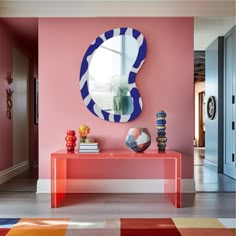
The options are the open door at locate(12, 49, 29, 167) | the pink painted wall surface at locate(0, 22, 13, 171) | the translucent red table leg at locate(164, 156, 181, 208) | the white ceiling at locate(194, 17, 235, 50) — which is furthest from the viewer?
the open door at locate(12, 49, 29, 167)

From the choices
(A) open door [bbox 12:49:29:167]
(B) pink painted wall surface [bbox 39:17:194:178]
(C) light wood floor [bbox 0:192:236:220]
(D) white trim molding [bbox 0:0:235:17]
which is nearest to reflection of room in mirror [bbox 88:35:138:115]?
(B) pink painted wall surface [bbox 39:17:194:178]

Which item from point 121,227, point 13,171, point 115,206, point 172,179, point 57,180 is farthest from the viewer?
point 13,171

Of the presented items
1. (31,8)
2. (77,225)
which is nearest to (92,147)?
(77,225)

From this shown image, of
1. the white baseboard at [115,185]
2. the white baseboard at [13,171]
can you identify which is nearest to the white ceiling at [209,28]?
the white baseboard at [115,185]

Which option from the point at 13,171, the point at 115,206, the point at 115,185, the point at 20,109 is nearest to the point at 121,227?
the point at 115,206

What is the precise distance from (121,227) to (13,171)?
10.8 ft

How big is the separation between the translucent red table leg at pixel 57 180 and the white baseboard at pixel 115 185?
0.21 metres

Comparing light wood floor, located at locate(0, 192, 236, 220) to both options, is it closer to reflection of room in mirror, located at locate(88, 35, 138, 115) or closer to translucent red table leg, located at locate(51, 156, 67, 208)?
translucent red table leg, located at locate(51, 156, 67, 208)

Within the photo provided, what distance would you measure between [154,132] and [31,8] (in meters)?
2.24

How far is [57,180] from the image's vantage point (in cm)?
383

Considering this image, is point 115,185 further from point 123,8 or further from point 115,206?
point 123,8

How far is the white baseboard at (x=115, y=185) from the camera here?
428cm

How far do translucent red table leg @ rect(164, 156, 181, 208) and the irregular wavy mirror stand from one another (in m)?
0.76

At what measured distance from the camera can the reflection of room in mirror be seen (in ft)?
14.1
